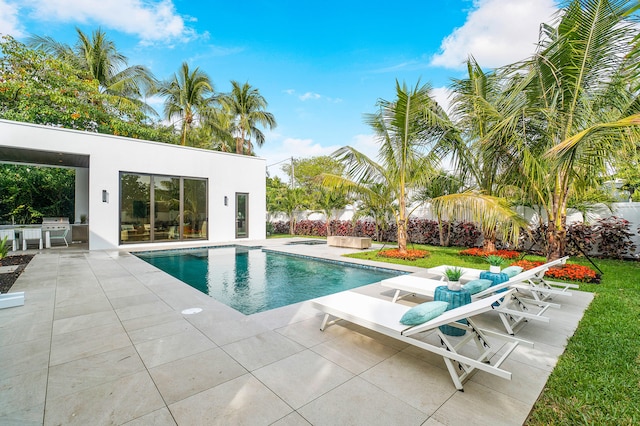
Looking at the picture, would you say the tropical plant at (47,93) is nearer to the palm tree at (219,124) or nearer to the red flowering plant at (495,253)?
the palm tree at (219,124)

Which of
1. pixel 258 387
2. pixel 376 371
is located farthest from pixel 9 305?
pixel 376 371

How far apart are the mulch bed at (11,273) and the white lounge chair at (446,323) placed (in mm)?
6219

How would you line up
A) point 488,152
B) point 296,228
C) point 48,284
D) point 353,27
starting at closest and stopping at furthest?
point 48,284 < point 488,152 < point 353,27 < point 296,228

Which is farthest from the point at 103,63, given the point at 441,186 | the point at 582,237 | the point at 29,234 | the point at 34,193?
the point at 582,237

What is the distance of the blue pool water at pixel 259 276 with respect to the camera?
19.3 ft

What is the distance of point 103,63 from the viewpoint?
18.9 metres

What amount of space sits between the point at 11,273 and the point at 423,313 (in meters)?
9.04

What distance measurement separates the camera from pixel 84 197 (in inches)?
576

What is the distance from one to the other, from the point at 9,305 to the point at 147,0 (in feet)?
39.0

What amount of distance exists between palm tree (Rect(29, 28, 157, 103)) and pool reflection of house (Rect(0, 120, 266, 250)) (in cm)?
787

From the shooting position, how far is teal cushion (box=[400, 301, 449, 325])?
292 cm

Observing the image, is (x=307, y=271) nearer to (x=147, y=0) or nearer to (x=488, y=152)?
(x=488, y=152)

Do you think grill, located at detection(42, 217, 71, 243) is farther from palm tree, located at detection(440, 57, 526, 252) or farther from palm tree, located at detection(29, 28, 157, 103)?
palm tree, located at detection(440, 57, 526, 252)

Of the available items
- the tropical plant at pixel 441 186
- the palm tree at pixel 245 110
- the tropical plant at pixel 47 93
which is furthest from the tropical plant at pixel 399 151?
the palm tree at pixel 245 110
